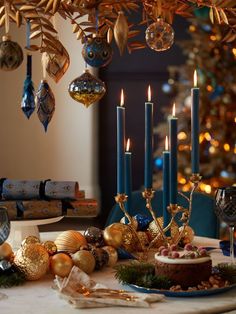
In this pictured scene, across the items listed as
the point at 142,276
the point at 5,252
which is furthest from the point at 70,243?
the point at 142,276

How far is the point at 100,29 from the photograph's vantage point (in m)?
1.81

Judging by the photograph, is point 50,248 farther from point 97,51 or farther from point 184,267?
point 97,51

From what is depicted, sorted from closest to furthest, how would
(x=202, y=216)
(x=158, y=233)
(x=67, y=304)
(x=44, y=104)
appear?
(x=67, y=304), (x=44, y=104), (x=158, y=233), (x=202, y=216)

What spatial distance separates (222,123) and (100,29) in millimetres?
2760

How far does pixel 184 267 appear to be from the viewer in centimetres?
153

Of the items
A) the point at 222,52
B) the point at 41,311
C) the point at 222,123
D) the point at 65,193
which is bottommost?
the point at 41,311

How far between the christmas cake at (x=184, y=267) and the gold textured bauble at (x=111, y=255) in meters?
0.25

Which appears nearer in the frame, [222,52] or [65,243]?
[65,243]

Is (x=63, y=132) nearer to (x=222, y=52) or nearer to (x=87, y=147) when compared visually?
(x=87, y=147)

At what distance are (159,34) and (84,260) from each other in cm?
54

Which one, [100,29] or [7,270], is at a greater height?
[100,29]

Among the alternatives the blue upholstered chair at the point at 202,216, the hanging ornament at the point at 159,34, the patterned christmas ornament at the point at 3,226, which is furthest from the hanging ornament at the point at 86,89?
the blue upholstered chair at the point at 202,216

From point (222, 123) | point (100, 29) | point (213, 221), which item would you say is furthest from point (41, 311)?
point (222, 123)

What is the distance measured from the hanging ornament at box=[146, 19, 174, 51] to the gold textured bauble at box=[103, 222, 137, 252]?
50 cm
